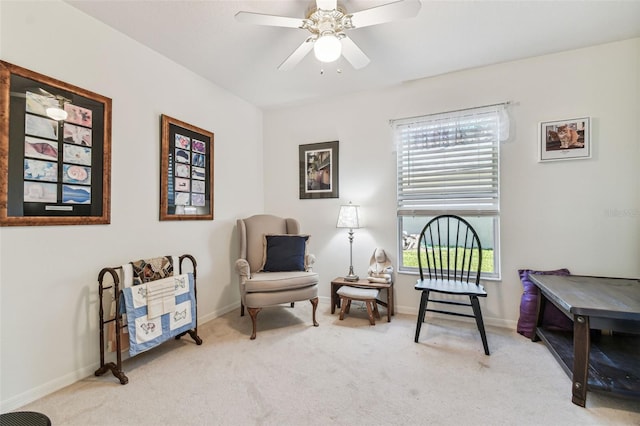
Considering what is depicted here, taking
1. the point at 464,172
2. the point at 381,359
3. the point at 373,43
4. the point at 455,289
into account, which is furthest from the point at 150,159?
the point at 464,172

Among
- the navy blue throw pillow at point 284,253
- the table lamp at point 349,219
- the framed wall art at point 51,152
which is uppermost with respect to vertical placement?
the framed wall art at point 51,152

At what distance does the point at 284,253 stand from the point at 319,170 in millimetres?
1172

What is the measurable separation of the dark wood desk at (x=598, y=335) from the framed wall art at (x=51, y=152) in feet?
10.4

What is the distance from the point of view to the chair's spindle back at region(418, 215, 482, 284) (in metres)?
2.76

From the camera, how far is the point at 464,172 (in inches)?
114

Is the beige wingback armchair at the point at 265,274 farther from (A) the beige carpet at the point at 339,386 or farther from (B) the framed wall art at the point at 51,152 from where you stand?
(B) the framed wall art at the point at 51,152

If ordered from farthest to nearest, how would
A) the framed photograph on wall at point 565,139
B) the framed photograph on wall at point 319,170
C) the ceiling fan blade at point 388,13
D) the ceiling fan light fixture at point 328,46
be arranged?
the framed photograph on wall at point 319,170, the framed photograph on wall at point 565,139, the ceiling fan light fixture at point 328,46, the ceiling fan blade at point 388,13

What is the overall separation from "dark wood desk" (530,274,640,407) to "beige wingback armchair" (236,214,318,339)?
1.90 meters

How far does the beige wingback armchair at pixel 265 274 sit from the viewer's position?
259cm

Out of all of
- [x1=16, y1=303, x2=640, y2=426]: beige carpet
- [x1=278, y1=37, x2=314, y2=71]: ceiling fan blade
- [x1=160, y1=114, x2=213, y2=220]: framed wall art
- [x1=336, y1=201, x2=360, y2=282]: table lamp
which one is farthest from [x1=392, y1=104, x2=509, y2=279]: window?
[x1=160, y1=114, x2=213, y2=220]: framed wall art

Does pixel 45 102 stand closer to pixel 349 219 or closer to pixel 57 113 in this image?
pixel 57 113

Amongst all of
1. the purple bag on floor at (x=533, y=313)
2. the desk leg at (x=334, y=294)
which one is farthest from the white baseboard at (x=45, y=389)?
the purple bag on floor at (x=533, y=313)

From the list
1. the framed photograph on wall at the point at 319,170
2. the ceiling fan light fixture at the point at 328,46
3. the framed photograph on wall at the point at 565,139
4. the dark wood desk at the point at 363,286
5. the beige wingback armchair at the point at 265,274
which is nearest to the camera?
the ceiling fan light fixture at the point at 328,46

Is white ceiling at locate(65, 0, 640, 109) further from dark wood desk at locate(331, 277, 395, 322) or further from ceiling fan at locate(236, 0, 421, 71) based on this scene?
dark wood desk at locate(331, 277, 395, 322)
